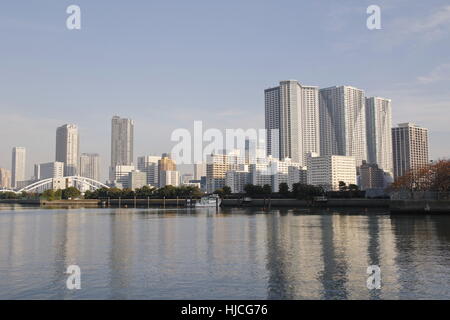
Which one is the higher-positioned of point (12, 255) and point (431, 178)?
point (431, 178)

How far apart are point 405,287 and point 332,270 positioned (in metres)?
5.77

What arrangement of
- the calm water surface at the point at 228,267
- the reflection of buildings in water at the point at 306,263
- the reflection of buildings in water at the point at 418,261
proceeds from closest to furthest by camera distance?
the calm water surface at the point at 228,267 → the reflection of buildings in water at the point at 306,263 → the reflection of buildings in water at the point at 418,261

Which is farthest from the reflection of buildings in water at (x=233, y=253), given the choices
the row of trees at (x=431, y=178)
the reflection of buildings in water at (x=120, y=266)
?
the row of trees at (x=431, y=178)

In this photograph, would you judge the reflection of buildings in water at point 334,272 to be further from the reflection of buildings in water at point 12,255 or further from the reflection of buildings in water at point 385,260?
the reflection of buildings in water at point 12,255

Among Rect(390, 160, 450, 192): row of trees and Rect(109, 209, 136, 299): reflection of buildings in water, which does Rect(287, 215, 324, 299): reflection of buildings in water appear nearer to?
Rect(109, 209, 136, 299): reflection of buildings in water

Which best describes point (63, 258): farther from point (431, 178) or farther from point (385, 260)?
point (431, 178)

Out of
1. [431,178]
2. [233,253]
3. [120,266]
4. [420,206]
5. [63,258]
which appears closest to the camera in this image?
[120,266]

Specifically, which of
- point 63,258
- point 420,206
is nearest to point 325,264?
point 63,258

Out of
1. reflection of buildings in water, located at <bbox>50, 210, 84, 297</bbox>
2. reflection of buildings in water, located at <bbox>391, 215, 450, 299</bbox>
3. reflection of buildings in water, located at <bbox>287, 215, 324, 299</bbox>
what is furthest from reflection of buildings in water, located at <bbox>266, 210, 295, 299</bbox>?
reflection of buildings in water, located at <bbox>50, 210, 84, 297</bbox>

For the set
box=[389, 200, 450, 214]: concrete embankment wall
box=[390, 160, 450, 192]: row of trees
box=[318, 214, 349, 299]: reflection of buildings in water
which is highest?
box=[390, 160, 450, 192]: row of trees

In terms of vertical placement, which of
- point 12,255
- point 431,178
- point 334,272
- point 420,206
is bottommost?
point 334,272

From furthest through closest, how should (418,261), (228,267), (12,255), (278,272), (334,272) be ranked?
(12,255) → (418,261) → (228,267) → (278,272) → (334,272)
